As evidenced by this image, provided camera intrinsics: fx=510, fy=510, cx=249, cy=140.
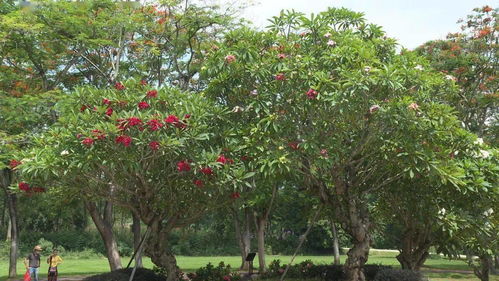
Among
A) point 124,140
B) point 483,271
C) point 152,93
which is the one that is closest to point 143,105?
point 152,93

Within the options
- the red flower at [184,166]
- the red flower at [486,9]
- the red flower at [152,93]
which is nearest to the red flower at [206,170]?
the red flower at [184,166]

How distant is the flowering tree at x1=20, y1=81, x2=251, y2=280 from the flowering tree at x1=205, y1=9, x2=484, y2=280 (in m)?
0.91

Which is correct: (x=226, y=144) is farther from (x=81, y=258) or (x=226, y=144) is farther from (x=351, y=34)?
(x=81, y=258)

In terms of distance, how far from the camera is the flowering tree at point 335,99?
32.3ft

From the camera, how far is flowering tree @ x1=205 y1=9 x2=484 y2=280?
985 cm

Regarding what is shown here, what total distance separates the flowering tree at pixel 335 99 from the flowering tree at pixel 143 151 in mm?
913

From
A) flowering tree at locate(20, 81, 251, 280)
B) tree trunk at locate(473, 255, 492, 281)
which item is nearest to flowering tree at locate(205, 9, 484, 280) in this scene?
flowering tree at locate(20, 81, 251, 280)

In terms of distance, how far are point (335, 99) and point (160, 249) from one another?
6285 mm

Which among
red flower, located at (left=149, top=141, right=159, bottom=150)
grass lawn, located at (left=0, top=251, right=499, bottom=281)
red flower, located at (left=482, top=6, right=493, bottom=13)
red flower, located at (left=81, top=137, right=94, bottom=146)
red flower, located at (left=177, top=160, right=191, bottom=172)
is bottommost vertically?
grass lawn, located at (left=0, top=251, right=499, bottom=281)

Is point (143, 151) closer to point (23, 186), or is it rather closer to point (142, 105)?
point (142, 105)

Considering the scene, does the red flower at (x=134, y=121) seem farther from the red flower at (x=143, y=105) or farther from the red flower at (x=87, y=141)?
the red flower at (x=143, y=105)

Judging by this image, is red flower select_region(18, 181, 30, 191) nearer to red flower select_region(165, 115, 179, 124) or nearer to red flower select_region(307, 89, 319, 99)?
red flower select_region(165, 115, 179, 124)

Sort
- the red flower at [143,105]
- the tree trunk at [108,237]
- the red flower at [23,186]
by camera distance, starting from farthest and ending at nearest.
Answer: the tree trunk at [108,237] → the red flower at [23,186] → the red flower at [143,105]

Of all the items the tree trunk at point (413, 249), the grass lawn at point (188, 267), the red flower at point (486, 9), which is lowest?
the grass lawn at point (188, 267)
